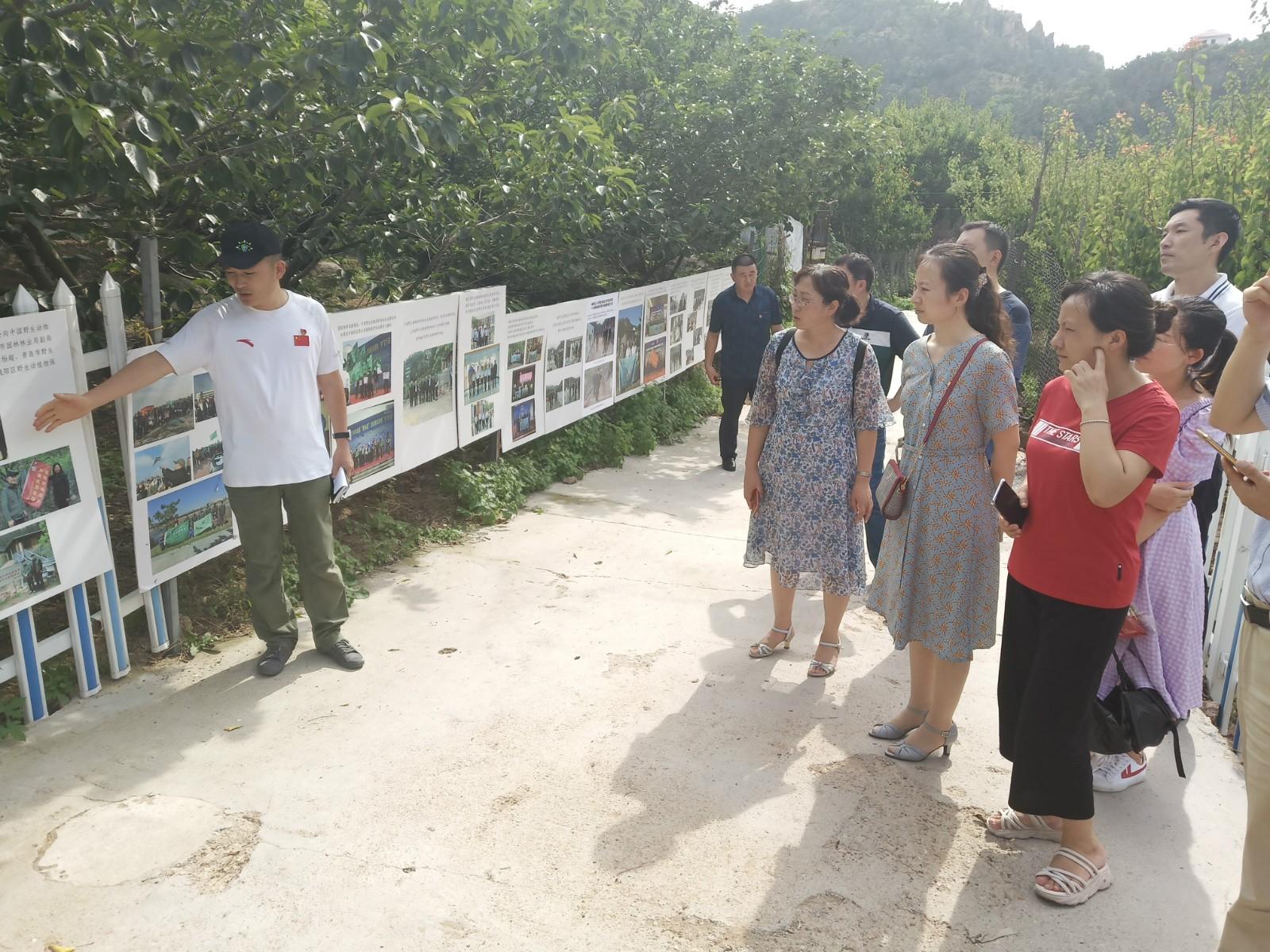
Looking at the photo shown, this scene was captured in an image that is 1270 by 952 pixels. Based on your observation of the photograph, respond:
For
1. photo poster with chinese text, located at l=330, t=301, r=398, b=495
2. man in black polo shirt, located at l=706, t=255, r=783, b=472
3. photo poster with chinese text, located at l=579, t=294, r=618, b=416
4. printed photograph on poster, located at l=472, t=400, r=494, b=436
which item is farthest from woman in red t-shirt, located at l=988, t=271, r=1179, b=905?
photo poster with chinese text, located at l=579, t=294, r=618, b=416

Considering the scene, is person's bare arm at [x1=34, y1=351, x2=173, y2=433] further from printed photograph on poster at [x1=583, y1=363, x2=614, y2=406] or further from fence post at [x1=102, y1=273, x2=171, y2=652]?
printed photograph on poster at [x1=583, y1=363, x2=614, y2=406]

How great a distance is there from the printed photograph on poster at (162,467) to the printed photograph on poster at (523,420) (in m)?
2.96

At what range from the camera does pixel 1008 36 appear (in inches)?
3012

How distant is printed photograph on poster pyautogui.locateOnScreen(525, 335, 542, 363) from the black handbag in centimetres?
469

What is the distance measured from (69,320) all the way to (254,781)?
1795 mm

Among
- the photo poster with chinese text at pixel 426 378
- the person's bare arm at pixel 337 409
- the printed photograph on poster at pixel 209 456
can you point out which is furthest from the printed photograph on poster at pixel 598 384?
the printed photograph on poster at pixel 209 456

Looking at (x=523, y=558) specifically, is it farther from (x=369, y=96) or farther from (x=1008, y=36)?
(x=1008, y=36)

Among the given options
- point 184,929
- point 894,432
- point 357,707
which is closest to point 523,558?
point 357,707

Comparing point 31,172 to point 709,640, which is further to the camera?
point 709,640

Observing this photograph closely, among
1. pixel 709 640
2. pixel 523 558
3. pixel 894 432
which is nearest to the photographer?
pixel 709 640

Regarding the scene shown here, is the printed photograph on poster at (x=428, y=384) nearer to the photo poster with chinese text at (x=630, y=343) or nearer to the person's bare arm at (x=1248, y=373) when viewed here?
the photo poster with chinese text at (x=630, y=343)

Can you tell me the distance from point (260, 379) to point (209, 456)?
Result: 62 centimetres

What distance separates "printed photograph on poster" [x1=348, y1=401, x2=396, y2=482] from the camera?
524 centimetres

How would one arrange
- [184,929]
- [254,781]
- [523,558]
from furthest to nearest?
[523,558] → [254,781] → [184,929]
